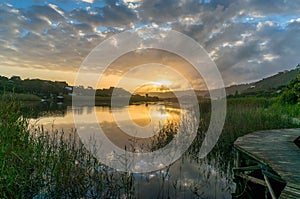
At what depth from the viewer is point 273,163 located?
183 inches

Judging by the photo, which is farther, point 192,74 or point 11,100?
point 192,74

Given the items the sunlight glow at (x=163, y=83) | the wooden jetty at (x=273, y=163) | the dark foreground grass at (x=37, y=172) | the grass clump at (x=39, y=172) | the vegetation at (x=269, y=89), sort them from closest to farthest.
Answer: the wooden jetty at (x=273, y=163)
the dark foreground grass at (x=37, y=172)
the grass clump at (x=39, y=172)
the sunlight glow at (x=163, y=83)
the vegetation at (x=269, y=89)

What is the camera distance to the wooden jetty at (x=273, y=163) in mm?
3831

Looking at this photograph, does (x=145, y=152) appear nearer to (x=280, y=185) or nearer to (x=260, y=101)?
(x=280, y=185)

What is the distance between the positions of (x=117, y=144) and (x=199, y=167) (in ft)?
14.2

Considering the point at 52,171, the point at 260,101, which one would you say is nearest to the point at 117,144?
the point at 52,171

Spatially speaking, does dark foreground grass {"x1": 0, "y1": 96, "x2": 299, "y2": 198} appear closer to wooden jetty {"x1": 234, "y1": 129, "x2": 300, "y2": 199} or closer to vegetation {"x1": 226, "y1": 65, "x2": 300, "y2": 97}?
wooden jetty {"x1": 234, "y1": 129, "x2": 300, "y2": 199}

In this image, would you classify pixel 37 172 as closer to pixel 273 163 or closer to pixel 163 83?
pixel 273 163

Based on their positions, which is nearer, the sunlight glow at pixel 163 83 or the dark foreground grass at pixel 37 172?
the dark foreground grass at pixel 37 172

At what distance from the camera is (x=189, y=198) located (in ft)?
18.5

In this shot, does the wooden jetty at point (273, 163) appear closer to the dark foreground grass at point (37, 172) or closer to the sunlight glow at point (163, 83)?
the dark foreground grass at point (37, 172)

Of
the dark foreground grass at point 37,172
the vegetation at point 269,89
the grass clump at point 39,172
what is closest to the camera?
the dark foreground grass at point 37,172

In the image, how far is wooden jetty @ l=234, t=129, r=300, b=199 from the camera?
12.6 ft

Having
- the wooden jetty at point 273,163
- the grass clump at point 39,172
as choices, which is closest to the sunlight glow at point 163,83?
the wooden jetty at point 273,163
